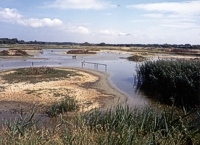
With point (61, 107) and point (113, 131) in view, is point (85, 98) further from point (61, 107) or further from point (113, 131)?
point (113, 131)

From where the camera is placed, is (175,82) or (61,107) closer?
(61,107)

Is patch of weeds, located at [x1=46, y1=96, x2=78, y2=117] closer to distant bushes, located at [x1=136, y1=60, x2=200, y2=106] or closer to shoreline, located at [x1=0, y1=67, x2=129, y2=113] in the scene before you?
shoreline, located at [x1=0, y1=67, x2=129, y2=113]

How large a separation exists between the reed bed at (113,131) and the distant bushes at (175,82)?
24.2 ft

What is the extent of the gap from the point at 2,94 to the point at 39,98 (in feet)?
9.79

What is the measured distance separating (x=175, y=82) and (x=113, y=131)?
1264 centimetres

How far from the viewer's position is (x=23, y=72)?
2850cm

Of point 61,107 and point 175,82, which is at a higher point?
point 175,82

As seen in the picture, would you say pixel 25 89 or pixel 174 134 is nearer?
pixel 174 134

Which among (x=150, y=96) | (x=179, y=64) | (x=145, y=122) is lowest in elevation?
(x=150, y=96)

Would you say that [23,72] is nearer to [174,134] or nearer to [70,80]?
[70,80]

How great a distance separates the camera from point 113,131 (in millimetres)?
6742

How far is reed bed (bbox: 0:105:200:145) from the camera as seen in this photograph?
5.03 meters

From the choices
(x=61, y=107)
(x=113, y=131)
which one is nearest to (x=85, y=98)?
(x=61, y=107)

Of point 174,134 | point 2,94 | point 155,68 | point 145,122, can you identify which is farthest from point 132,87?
point 174,134
